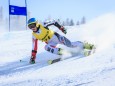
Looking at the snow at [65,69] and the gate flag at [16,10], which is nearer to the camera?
the snow at [65,69]

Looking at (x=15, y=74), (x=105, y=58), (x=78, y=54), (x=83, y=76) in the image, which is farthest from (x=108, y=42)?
(x=83, y=76)

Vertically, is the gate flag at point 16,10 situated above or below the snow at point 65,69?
above

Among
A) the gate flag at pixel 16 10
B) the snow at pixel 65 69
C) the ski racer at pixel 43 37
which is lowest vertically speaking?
the snow at pixel 65 69

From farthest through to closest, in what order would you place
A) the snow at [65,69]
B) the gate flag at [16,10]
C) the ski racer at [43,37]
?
the gate flag at [16,10] → the ski racer at [43,37] → the snow at [65,69]

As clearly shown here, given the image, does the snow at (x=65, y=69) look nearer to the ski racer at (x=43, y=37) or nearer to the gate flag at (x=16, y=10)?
the ski racer at (x=43, y=37)

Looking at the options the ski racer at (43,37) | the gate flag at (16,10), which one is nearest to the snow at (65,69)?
the ski racer at (43,37)

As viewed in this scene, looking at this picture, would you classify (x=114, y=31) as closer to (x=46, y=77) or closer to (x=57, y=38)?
(x=57, y=38)

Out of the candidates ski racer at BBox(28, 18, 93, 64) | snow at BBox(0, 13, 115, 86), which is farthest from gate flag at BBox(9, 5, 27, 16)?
ski racer at BBox(28, 18, 93, 64)

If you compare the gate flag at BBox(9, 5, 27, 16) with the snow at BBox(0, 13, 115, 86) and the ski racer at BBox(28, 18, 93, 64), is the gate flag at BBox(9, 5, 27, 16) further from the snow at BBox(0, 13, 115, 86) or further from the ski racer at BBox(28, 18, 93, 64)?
the ski racer at BBox(28, 18, 93, 64)

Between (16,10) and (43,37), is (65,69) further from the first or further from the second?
(16,10)

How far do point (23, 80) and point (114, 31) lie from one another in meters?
6.67

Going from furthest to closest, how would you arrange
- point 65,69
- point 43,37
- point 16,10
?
point 16,10 < point 43,37 < point 65,69

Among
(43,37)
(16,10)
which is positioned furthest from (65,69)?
(16,10)

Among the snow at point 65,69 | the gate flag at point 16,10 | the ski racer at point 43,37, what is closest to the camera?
the snow at point 65,69
